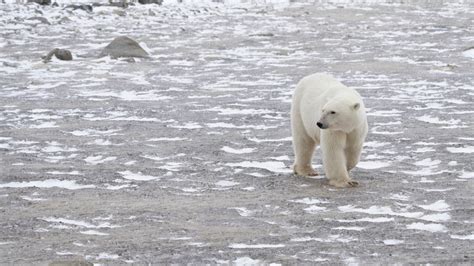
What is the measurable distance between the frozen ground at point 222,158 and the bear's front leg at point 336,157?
0.13 m

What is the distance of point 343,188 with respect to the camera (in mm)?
6773

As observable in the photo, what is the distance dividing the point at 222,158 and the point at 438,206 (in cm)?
234

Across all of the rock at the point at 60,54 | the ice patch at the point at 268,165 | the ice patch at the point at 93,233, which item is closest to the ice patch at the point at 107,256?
the ice patch at the point at 93,233

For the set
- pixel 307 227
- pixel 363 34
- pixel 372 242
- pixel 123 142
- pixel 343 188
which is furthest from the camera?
pixel 363 34

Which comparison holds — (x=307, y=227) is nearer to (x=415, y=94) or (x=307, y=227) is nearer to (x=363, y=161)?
(x=363, y=161)

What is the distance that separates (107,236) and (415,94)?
697 centimetres

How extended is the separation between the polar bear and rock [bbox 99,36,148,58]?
8637 millimetres

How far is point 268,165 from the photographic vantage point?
7.75 m

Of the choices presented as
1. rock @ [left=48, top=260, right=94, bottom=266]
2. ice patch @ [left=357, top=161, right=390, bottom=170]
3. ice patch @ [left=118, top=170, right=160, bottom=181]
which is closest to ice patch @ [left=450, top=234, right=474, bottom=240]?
rock @ [left=48, top=260, right=94, bottom=266]

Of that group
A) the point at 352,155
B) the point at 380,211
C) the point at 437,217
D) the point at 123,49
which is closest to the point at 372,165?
the point at 352,155

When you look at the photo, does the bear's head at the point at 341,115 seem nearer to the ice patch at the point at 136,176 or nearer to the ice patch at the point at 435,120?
the ice patch at the point at 136,176

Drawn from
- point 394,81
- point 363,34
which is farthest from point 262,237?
point 363,34

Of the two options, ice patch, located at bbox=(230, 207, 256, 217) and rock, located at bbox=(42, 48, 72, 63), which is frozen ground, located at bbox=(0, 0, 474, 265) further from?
rock, located at bbox=(42, 48, 72, 63)

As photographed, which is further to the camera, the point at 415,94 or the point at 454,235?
the point at 415,94
